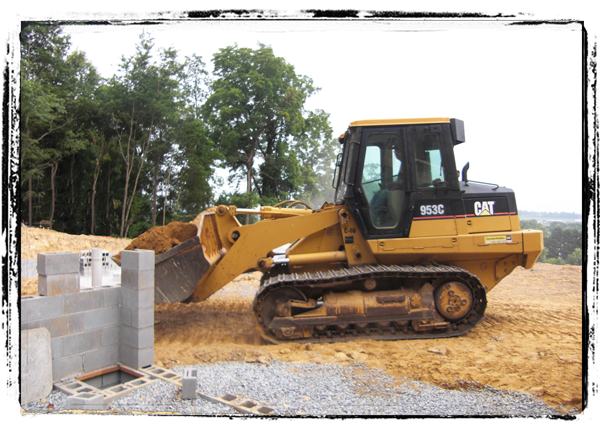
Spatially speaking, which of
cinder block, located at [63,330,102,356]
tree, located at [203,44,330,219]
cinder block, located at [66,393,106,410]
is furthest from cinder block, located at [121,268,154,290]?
tree, located at [203,44,330,219]

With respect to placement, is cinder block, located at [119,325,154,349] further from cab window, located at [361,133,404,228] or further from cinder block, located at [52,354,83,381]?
cab window, located at [361,133,404,228]

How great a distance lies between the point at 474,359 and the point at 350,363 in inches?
49.7

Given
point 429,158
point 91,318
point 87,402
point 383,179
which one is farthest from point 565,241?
point 91,318

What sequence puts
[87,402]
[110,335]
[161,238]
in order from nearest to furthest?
[87,402] → [110,335] → [161,238]

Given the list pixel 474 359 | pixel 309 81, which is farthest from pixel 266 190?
pixel 474 359

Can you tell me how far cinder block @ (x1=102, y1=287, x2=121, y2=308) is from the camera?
12.8ft

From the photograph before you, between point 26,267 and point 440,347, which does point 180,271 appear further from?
point 440,347

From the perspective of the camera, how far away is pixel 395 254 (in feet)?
17.0

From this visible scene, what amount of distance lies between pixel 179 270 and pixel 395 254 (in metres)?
2.68

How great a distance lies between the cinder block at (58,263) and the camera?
135 inches

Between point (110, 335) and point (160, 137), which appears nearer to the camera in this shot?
point (110, 335)

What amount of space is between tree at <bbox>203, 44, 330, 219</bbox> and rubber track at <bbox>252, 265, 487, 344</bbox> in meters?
1.37

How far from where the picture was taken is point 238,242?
5332 millimetres

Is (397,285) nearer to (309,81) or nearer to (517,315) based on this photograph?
(517,315)
